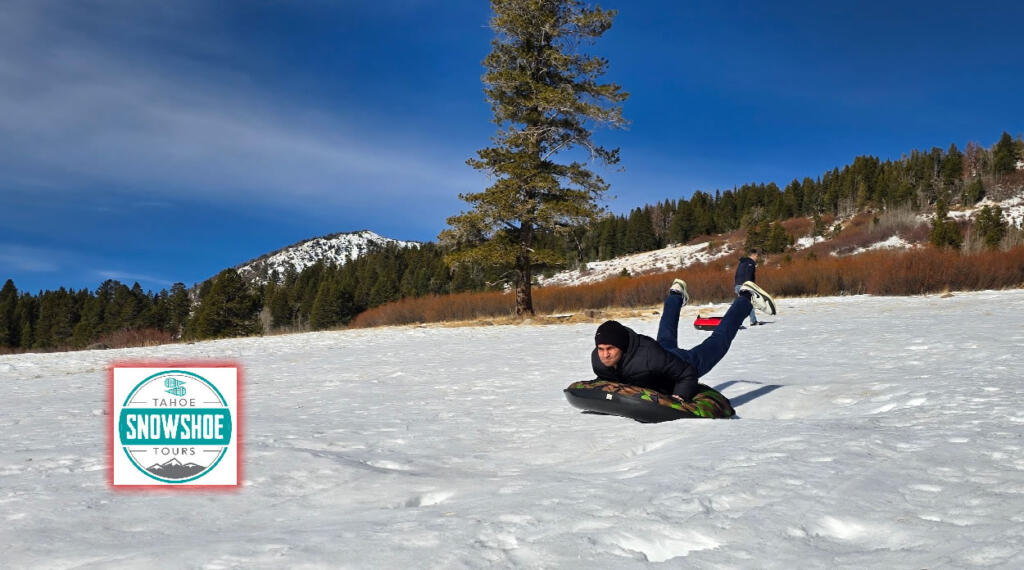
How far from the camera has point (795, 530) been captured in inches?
85.0

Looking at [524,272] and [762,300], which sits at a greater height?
[524,272]

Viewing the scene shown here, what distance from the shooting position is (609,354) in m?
5.05

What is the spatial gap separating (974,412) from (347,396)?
239 inches

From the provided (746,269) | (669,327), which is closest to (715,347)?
(669,327)

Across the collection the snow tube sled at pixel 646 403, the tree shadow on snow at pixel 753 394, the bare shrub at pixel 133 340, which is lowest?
the bare shrub at pixel 133 340

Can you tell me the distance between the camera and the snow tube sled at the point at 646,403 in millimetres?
4824

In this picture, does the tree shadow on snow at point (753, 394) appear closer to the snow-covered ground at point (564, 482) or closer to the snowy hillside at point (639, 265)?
the snow-covered ground at point (564, 482)

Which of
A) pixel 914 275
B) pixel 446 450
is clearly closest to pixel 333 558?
pixel 446 450

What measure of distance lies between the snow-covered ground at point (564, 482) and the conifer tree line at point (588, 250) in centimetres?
5040

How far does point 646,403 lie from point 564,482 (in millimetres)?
1923

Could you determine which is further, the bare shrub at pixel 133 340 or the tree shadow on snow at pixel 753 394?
the bare shrub at pixel 133 340

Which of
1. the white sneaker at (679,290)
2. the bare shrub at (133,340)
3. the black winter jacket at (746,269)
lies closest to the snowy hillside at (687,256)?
the bare shrub at (133,340)

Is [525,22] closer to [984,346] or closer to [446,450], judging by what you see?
[984,346]

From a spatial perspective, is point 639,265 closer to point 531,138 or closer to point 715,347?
point 531,138
